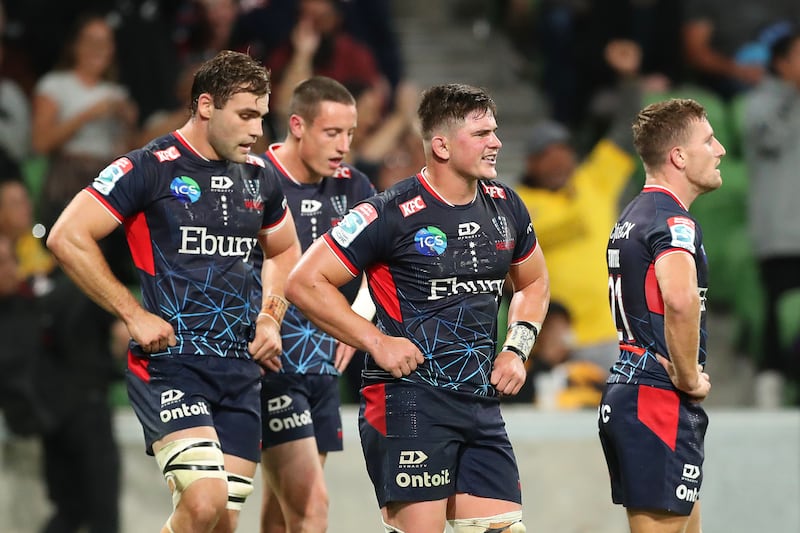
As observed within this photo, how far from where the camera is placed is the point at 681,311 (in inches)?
216

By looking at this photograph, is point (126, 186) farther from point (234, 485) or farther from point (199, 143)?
point (234, 485)

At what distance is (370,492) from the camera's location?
8844 millimetres

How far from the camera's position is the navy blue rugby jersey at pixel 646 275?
18.6 ft

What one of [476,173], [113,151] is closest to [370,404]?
[476,173]

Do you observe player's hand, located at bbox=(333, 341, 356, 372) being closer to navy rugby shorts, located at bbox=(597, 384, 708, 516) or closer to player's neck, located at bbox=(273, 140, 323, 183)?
player's neck, located at bbox=(273, 140, 323, 183)

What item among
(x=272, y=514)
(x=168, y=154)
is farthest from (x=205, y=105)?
(x=272, y=514)

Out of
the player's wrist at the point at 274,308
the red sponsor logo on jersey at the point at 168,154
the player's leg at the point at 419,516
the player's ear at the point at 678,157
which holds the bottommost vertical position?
the player's leg at the point at 419,516

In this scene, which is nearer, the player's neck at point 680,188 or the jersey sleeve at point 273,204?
the player's neck at point 680,188

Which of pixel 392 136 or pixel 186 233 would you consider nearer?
pixel 186 233

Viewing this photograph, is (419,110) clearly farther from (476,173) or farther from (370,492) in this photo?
A: (370,492)

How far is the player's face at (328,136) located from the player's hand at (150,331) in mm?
1460

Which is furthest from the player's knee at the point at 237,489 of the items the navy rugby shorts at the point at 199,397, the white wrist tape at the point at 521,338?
the white wrist tape at the point at 521,338

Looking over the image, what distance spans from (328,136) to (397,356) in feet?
5.77

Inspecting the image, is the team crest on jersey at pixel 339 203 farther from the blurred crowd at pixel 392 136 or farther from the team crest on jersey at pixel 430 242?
the blurred crowd at pixel 392 136
